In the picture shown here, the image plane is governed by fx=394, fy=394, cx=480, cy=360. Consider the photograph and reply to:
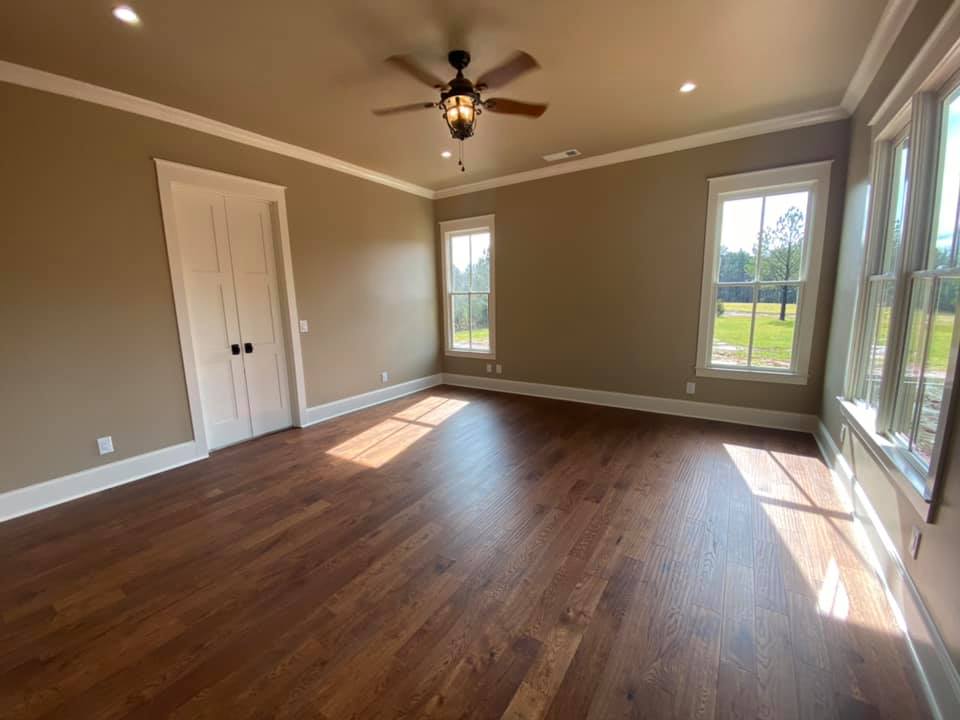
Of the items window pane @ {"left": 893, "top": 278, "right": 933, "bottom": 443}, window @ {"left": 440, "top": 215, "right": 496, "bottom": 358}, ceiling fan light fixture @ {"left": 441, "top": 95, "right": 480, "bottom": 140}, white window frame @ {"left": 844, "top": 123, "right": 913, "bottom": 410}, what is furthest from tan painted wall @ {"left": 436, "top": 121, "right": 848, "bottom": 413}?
ceiling fan light fixture @ {"left": 441, "top": 95, "right": 480, "bottom": 140}

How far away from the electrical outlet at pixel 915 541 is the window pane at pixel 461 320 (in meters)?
4.89

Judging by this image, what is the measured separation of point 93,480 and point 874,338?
18.7 ft

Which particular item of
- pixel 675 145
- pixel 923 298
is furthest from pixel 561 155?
pixel 923 298

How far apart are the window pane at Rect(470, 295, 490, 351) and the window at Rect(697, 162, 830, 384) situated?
2.76m

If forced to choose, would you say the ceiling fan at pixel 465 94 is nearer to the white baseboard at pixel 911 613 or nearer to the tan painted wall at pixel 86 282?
the tan painted wall at pixel 86 282

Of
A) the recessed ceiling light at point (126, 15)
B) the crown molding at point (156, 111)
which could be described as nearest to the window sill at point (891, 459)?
the recessed ceiling light at point (126, 15)

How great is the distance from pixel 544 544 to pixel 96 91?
430 cm

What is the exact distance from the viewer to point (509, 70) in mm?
2285

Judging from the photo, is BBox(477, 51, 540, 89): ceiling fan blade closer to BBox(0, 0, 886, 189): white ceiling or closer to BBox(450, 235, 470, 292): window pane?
BBox(0, 0, 886, 189): white ceiling

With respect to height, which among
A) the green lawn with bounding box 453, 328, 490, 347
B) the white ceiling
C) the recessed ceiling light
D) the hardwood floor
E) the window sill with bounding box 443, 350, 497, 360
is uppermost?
the white ceiling

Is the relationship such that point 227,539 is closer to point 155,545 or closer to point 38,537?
point 155,545

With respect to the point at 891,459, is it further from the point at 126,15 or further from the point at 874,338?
the point at 126,15

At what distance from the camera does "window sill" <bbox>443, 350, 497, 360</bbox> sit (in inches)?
227

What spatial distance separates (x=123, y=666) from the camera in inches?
62.2
